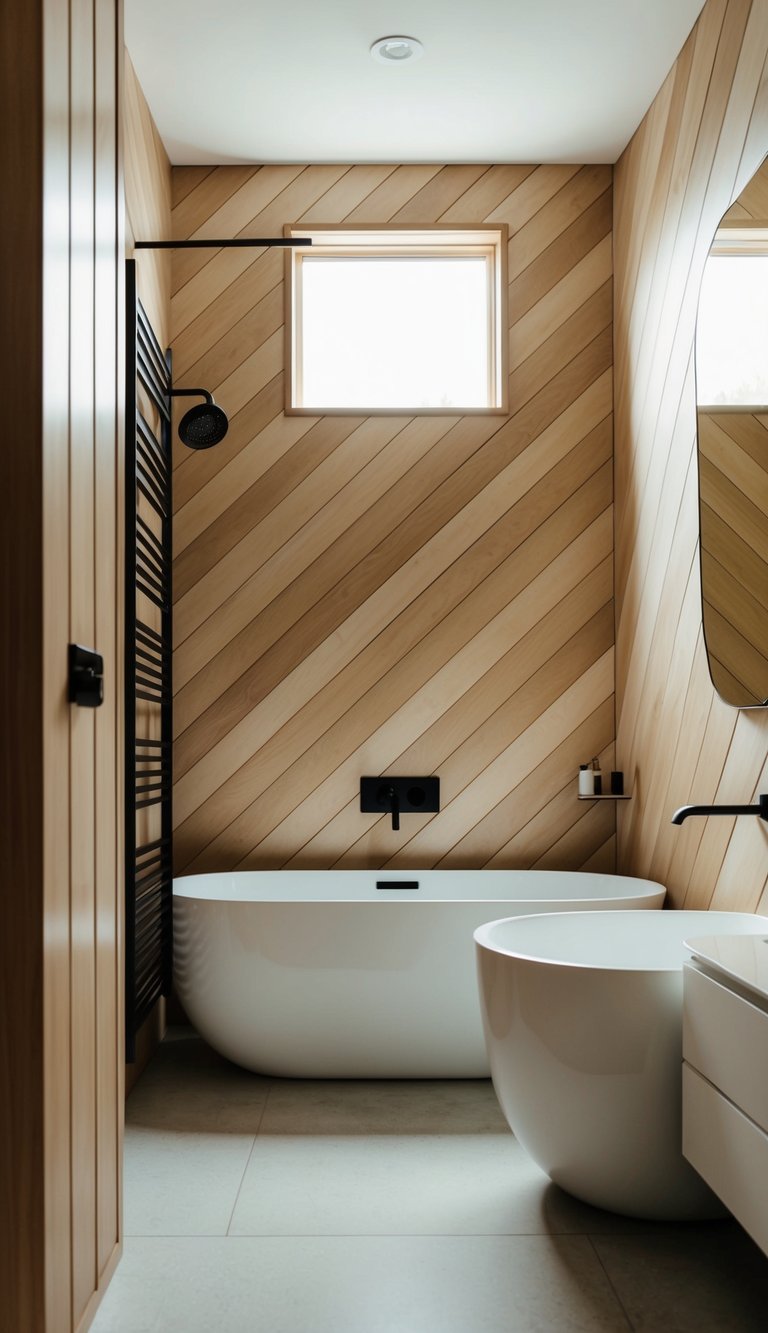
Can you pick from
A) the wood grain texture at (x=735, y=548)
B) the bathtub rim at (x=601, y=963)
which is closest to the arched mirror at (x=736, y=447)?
the wood grain texture at (x=735, y=548)

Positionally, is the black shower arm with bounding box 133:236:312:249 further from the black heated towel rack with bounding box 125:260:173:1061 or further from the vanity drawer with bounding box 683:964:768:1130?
the vanity drawer with bounding box 683:964:768:1130

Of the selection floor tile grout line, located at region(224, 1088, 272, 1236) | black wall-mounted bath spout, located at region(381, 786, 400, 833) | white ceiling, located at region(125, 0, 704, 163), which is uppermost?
white ceiling, located at region(125, 0, 704, 163)

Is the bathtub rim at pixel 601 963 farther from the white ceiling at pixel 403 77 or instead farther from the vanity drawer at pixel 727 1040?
the white ceiling at pixel 403 77

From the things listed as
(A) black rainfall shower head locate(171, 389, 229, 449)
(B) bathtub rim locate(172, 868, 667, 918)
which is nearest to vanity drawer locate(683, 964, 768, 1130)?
(B) bathtub rim locate(172, 868, 667, 918)

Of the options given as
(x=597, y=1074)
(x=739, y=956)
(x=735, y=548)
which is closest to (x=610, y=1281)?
(x=597, y=1074)

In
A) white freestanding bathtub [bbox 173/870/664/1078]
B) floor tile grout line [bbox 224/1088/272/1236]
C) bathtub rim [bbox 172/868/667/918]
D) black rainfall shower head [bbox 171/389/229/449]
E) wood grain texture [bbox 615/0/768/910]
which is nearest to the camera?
floor tile grout line [bbox 224/1088/272/1236]

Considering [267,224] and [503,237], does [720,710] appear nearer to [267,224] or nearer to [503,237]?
[503,237]

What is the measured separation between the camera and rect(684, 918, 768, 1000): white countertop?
1661 mm

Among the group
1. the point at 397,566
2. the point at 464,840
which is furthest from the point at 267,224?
the point at 464,840

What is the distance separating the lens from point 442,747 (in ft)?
12.2

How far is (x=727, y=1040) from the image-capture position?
1.74 meters

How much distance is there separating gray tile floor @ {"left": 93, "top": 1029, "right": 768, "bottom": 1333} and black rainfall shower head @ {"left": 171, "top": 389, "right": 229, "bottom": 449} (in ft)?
6.10

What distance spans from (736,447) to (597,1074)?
4.75 feet

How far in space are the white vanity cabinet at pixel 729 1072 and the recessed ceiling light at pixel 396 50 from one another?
2529mm
